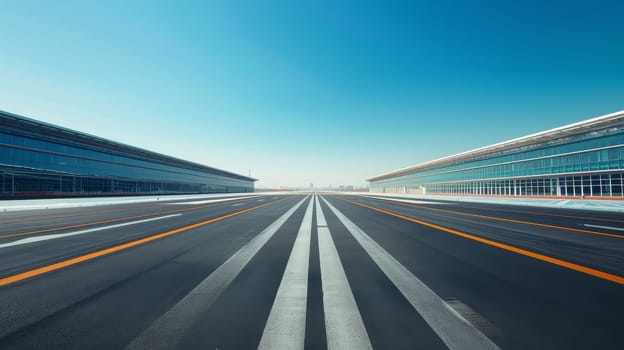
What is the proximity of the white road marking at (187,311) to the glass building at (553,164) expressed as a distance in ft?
138

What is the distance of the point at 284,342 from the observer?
183cm

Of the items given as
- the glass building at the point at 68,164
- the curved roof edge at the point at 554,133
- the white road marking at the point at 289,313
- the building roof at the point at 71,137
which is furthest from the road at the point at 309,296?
the glass building at the point at 68,164

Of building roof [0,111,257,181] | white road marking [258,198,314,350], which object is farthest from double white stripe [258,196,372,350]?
building roof [0,111,257,181]

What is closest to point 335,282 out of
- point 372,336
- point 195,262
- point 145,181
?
point 372,336

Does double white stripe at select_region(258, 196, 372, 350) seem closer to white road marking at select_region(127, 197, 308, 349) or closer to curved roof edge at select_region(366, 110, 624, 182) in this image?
white road marking at select_region(127, 197, 308, 349)

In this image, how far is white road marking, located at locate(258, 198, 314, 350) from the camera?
6.01 ft

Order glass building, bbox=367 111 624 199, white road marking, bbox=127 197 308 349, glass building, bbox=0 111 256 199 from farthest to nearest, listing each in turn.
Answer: glass building, bbox=0 111 256 199, glass building, bbox=367 111 624 199, white road marking, bbox=127 197 308 349

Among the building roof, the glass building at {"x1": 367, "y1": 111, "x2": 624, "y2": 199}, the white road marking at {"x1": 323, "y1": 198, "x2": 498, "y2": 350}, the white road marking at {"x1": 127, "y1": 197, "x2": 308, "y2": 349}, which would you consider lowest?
the white road marking at {"x1": 323, "y1": 198, "x2": 498, "y2": 350}

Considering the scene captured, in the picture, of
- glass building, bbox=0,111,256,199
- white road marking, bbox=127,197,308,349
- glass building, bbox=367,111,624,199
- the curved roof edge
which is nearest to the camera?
white road marking, bbox=127,197,308,349

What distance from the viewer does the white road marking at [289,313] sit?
1.83 metres

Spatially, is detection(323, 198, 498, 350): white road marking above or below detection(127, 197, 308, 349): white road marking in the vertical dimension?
below

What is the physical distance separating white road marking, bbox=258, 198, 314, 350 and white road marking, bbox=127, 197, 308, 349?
0.73m

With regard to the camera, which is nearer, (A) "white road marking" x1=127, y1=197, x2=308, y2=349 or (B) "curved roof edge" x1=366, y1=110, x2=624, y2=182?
(A) "white road marking" x1=127, y1=197, x2=308, y2=349

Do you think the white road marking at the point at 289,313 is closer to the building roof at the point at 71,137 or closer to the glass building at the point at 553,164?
the glass building at the point at 553,164
